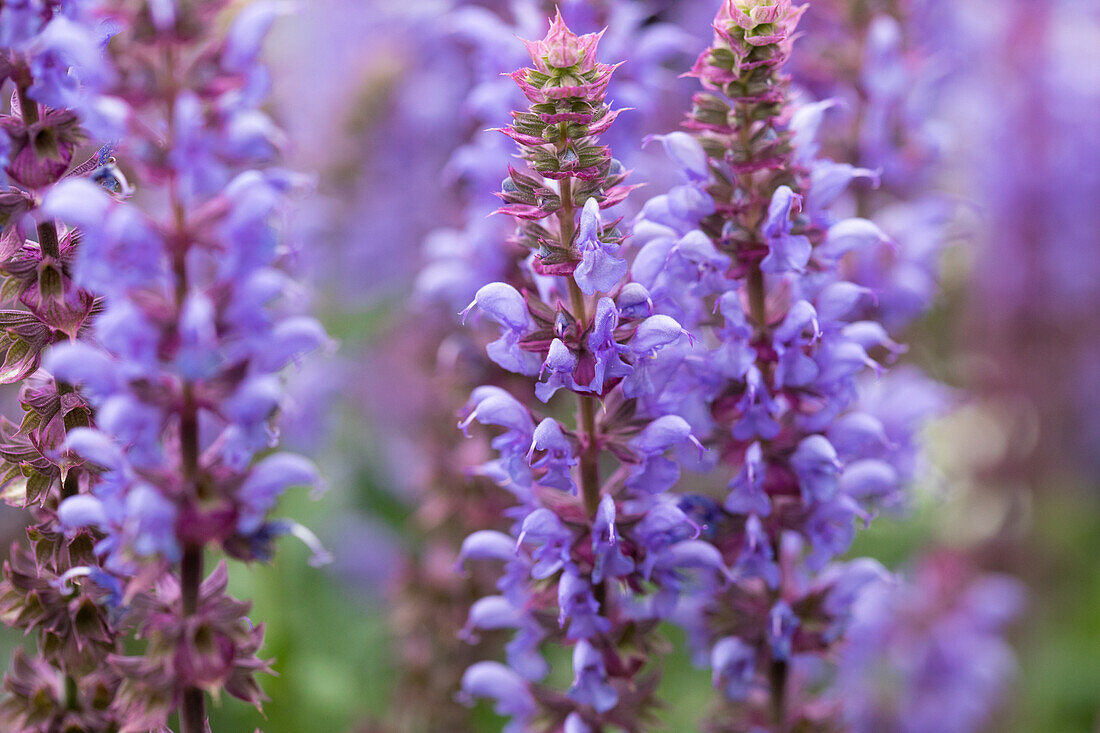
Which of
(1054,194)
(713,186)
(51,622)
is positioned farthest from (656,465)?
(1054,194)

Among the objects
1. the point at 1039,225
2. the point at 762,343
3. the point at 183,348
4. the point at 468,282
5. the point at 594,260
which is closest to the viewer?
the point at 183,348

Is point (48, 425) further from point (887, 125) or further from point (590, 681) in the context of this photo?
point (887, 125)

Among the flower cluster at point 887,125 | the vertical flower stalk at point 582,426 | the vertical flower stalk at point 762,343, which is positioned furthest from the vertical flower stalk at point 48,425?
the flower cluster at point 887,125

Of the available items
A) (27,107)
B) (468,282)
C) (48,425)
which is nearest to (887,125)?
(468,282)

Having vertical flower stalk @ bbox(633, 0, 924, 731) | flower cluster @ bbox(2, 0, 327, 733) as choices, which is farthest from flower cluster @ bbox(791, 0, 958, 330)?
flower cluster @ bbox(2, 0, 327, 733)

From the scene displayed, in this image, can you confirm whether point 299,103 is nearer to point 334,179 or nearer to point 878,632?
point 334,179

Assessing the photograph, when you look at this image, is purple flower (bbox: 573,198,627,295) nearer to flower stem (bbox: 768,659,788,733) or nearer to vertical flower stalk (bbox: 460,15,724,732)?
vertical flower stalk (bbox: 460,15,724,732)

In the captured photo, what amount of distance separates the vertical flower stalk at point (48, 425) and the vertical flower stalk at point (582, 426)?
0.91 metres

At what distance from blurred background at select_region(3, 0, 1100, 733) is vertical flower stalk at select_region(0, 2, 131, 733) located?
152cm

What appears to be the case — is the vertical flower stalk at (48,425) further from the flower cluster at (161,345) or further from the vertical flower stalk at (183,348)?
the vertical flower stalk at (183,348)

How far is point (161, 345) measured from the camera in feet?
6.43

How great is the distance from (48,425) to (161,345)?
60 centimetres

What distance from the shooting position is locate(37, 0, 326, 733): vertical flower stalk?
1937mm

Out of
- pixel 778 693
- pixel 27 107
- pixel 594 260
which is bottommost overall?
pixel 778 693
